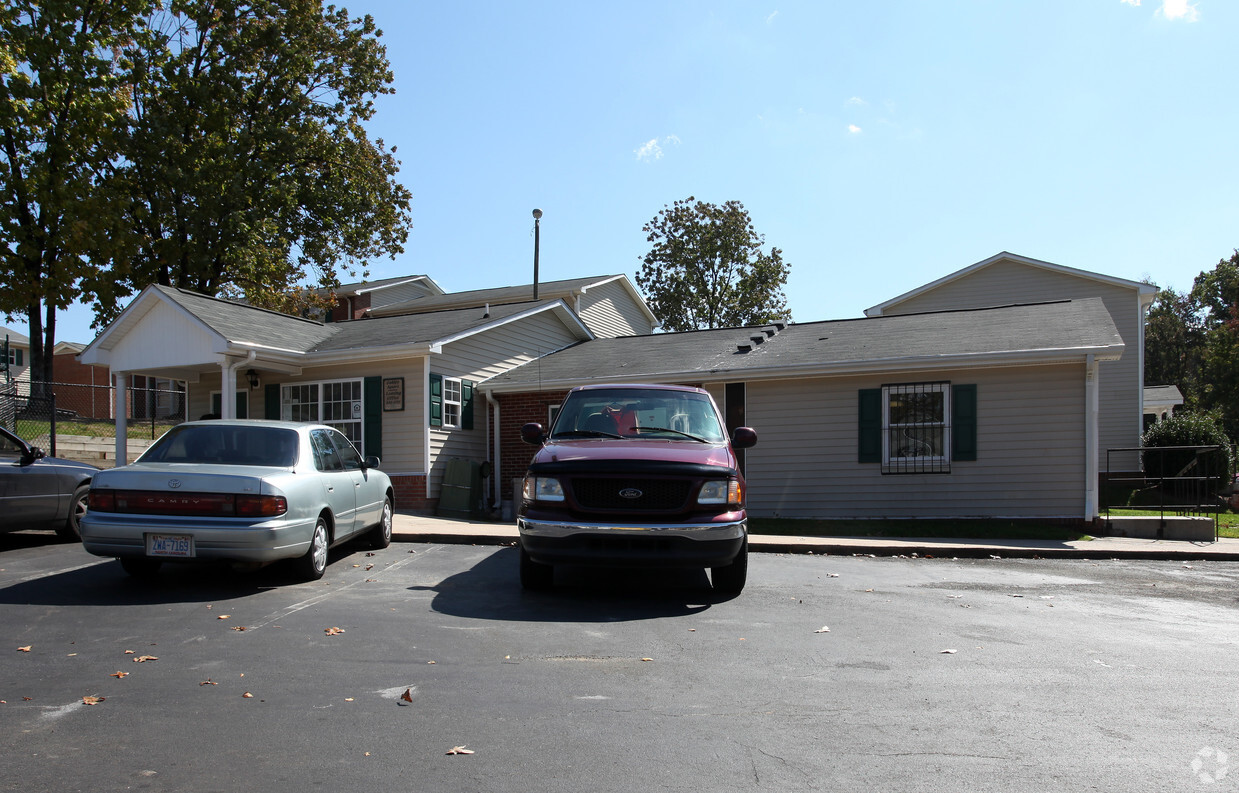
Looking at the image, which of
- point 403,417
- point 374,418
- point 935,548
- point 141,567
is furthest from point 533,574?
point 374,418

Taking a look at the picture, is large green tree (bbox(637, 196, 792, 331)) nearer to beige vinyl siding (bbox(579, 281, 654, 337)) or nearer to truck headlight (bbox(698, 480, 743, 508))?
beige vinyl siding (bbox(579, 281, 654, 337))

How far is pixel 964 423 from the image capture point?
47.6 feet

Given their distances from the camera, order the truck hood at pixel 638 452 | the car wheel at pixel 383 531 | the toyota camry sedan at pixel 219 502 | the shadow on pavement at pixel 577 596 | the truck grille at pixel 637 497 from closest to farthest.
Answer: the shadow on pavement at pixel 577 596, the truck grille at pixel 637 497, the truck hood at pixel 638 452, the toyota camry sedan at pixel 219 502, the car wheel at pixel 383 531

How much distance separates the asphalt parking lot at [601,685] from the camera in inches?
142

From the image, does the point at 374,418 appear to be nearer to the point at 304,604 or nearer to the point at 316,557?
the point at 316,557

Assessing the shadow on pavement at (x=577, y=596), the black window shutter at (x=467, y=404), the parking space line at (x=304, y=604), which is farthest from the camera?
the black window shutter at (x=467, y=404)

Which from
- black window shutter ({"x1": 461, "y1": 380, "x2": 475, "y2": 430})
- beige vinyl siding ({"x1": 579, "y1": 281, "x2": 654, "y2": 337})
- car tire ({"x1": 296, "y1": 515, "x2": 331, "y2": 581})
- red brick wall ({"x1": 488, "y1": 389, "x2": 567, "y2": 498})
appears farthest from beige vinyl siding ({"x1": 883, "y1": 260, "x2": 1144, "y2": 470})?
car tire ({"x1": 296, "y1": 515, "x2": 331, "y2": 581})

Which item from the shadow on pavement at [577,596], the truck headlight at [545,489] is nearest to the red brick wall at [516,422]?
the shadow on pavement at [577,596]

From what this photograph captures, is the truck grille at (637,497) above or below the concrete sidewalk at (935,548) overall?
above

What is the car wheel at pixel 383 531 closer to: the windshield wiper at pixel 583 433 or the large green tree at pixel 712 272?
the windshield wiper at pixel 583 433

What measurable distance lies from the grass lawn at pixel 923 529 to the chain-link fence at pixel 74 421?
520 inches

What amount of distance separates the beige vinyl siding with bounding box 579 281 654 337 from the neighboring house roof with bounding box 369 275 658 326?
28 centimetres

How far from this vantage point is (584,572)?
8.80m

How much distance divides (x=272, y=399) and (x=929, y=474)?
41.7 feet
